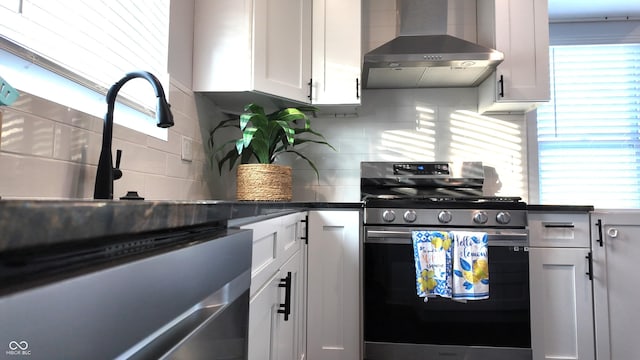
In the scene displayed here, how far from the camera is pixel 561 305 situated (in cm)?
182

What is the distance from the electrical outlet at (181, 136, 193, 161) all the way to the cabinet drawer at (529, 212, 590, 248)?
1796mm

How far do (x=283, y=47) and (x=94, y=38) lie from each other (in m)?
1.09

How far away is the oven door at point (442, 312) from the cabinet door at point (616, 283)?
0.41 m

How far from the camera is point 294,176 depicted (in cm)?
259

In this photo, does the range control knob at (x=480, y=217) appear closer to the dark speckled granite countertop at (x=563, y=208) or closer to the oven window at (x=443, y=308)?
the oven window at (x=443, y=308)

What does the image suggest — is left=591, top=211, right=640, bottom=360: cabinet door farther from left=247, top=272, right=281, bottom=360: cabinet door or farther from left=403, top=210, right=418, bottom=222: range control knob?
left=247, top=272, right=281, bottom=360: cabinet door

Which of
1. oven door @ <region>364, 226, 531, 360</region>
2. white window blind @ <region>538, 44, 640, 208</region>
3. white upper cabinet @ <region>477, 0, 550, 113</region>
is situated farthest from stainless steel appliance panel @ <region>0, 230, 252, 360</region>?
white window blind @ <region>538, 44, 640, 208</region>

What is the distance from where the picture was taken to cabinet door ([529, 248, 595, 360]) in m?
1.81

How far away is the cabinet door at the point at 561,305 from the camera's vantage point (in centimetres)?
181

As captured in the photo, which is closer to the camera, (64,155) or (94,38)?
(64,155)

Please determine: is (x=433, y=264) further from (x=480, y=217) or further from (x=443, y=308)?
(x=480, y=217)

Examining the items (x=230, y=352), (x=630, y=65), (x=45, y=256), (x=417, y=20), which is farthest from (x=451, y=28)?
(x=45, y=256)

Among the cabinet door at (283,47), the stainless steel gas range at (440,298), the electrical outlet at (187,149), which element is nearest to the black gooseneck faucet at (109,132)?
the electrical outlet at (187,149)

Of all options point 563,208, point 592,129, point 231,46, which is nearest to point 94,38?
point 231,46
